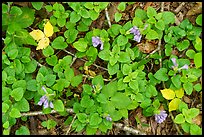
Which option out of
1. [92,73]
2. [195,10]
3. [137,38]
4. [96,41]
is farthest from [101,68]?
[195,10]

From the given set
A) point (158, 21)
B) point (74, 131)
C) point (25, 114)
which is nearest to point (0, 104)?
point (25, 114)

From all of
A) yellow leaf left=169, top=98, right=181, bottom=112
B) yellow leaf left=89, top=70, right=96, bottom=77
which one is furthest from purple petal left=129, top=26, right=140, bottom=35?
yellow leaf left=169, top=98, right=181, bottom=112

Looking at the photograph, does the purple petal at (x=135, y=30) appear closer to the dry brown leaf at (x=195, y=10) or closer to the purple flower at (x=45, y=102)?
the dry brown leaf at (x=195, y=10)

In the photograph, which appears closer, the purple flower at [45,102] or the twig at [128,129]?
the purple flower at [45,102]

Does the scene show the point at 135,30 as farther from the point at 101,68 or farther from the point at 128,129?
the point at 128,129

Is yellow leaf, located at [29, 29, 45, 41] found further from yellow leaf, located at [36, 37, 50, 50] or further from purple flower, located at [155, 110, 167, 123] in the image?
purple flower, located at [155, 110, 167, 123]

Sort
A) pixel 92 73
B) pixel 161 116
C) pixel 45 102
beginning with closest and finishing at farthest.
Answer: pixel 45 102 → pixel 161 116 → pixel 92 73

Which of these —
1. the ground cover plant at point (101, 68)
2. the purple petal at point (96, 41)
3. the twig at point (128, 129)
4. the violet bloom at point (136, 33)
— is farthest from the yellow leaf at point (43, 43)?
the twig at point (128, 129)

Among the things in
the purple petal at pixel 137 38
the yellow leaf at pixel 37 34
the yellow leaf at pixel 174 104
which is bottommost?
the yellow leaf at pixel 174 104

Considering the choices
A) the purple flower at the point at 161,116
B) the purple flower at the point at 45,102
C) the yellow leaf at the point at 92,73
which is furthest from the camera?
the yellow leaf at the point at 92,73

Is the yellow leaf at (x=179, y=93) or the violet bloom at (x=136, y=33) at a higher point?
the violet bloom at (x=136, y=33)
